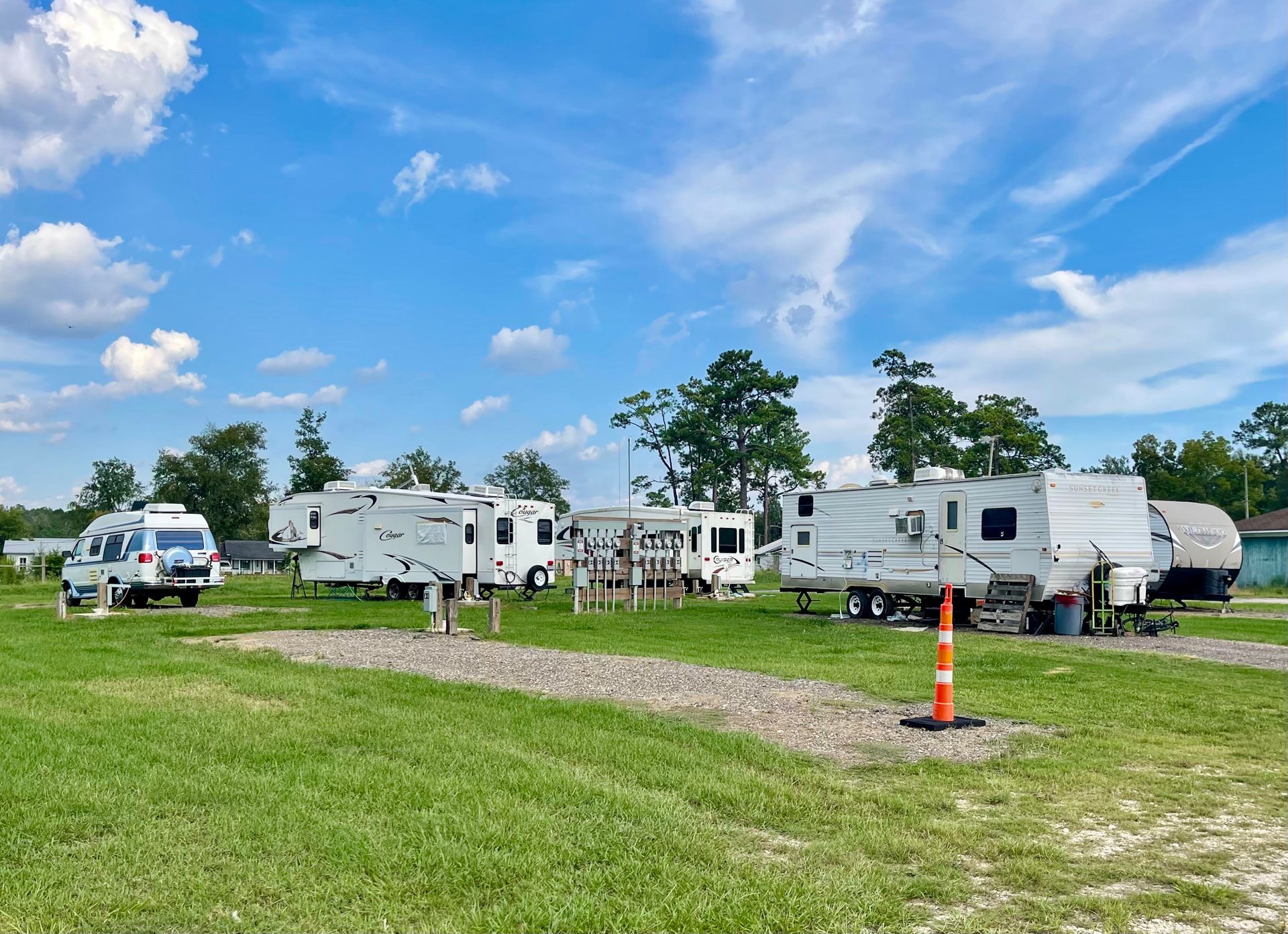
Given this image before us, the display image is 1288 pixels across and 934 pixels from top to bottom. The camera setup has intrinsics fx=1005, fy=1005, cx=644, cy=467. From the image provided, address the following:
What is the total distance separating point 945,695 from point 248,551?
2921 inches

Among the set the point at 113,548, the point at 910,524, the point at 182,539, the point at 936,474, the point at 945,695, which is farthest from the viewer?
the point at 113,548

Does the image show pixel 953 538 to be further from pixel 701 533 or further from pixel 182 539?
pixel 182 539

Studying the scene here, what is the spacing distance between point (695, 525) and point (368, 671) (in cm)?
2087

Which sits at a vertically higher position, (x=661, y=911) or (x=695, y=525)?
(x=695, y=525)

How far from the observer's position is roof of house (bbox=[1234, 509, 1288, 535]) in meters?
39.4

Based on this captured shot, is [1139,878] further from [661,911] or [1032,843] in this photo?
[661,911]

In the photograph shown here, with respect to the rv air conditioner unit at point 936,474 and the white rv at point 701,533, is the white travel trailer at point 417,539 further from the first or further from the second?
the rv air conditioner unit at point 936,474

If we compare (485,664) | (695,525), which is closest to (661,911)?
(485,664)

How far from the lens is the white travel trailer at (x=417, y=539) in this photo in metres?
26.1

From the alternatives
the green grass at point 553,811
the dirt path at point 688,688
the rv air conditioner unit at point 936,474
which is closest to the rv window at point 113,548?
the dirt path at point 688,688

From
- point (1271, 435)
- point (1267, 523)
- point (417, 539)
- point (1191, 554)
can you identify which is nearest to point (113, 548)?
point (417, 539)

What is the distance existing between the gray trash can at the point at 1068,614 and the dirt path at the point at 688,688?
9.22m

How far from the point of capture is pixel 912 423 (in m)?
58.4

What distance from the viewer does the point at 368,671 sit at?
1066cm
